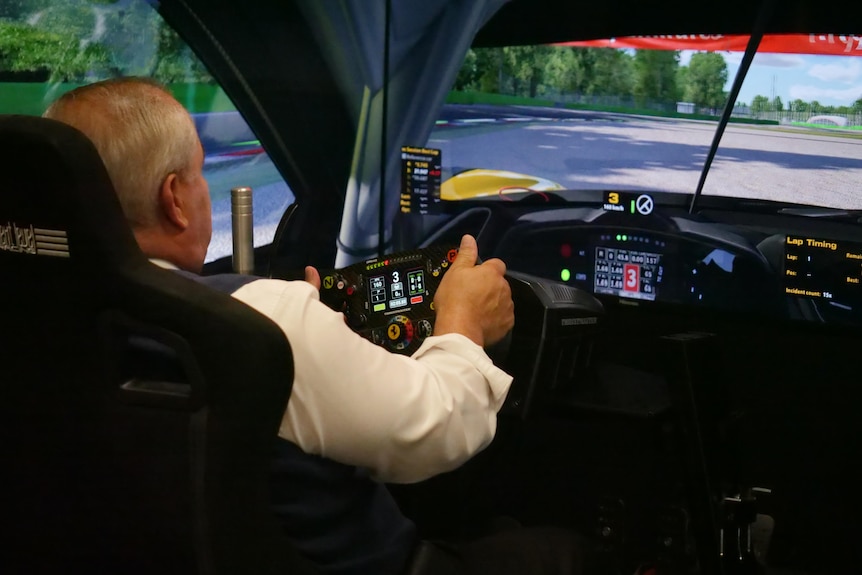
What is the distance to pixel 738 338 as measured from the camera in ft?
8.50

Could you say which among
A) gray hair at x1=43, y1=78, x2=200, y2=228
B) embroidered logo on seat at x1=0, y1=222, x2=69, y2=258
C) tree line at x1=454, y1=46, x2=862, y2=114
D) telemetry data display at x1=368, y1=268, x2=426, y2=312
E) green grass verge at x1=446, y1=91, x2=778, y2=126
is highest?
tree line at x1=454, y1=46, x2=862, y2=114

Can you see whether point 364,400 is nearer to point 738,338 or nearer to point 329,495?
point 329,495

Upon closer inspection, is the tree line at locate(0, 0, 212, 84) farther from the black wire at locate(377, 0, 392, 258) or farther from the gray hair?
the gray hair

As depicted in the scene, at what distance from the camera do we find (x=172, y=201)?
112 cm

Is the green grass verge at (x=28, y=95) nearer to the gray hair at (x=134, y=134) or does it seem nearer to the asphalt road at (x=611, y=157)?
the asphalt road at (x=611, y=157)

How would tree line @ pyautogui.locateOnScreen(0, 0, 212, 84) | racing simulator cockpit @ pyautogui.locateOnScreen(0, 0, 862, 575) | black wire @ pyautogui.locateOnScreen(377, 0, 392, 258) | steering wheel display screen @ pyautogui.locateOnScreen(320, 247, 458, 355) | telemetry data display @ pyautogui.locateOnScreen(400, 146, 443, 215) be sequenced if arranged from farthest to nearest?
black wire @ pyautogui.locateOnScreen(377, 0, 392, 258) < telemetry data display @ pyautogui.locateOnScreen(400, 146, 443, 215) < tree line @ pyautogui.locateOnScreen(0, 0, 212, 84) < racing simulator cockpit @ pyautogui.locateOnScreen(0, 0, 862, 575) < steering wheel display screen @ pyautogui.locateOnScreen(320, 247, 458, 355)

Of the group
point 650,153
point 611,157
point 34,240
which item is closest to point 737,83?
point 650,153

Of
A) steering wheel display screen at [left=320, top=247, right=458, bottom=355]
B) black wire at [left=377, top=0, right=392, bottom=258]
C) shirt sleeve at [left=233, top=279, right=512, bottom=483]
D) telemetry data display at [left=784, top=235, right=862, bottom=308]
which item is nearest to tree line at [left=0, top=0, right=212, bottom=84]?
black wire at [left=377, top=0, right=392, bottom=258]

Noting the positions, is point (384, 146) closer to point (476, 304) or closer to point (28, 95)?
point (28, 95)

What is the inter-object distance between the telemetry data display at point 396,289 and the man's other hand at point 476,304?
409 millimetres

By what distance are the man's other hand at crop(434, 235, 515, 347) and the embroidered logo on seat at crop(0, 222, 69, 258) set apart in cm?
69

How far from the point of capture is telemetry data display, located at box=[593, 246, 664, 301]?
271cm

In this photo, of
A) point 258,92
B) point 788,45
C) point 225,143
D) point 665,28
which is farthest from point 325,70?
point 788,45

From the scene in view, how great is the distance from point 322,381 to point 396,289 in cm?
89
